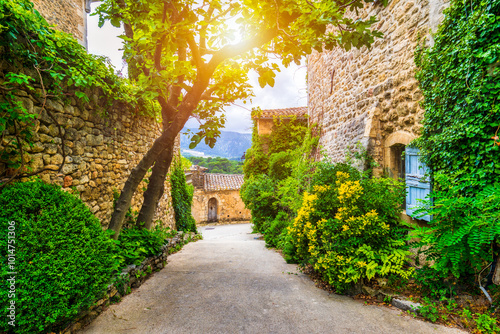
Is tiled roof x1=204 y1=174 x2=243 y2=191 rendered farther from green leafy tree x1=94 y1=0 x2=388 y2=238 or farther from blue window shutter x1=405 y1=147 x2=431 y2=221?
blue window shutter x1=405 y1=147 x2=431 y2=221

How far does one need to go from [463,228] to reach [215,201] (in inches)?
791

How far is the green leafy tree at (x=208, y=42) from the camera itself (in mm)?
2867

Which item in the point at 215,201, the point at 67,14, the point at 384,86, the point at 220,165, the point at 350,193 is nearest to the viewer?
the point at 350,193

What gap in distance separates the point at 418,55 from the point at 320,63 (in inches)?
208

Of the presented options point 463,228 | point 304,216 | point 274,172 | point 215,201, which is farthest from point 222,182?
point 463,228

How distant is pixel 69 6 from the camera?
8852 millimetres

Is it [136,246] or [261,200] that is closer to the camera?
[136,246]

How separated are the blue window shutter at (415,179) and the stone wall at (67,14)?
1013 cm

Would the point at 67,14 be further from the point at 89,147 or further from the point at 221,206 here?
the point at 221,206

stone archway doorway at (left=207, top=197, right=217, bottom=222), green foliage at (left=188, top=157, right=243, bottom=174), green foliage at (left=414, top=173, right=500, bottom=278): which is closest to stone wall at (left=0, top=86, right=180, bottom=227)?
Answer: green foliage at (left=414, top=173, right=500, bottom=278)

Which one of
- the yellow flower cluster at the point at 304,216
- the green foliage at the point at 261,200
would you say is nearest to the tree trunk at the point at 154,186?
the yellow flower cluster at the point at 304,216

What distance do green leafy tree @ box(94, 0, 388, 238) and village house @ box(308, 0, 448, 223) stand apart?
3.50ft

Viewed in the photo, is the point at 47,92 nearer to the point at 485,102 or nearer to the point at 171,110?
the point at 171,110

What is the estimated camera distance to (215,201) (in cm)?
2167
